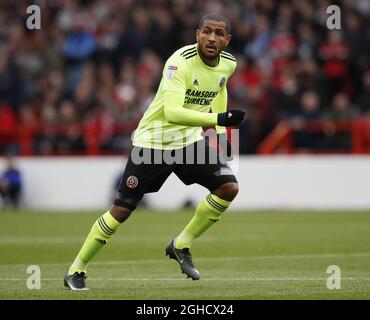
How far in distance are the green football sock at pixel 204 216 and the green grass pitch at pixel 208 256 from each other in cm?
40

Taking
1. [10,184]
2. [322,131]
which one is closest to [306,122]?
[322,131]

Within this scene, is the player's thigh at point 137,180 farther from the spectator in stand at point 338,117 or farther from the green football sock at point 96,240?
the spectator in stand at point 338,117

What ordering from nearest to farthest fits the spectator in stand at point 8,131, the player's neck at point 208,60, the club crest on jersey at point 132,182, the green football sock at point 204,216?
1. the club crest on jersey at point 132,182
2. the player's neck at point 208,60
3. the green football sock at point 204,216
4. the spectator in stand at point 8,131

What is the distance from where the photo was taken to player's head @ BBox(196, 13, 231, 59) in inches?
381

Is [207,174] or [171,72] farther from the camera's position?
[207,174]

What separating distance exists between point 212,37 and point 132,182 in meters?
1.52

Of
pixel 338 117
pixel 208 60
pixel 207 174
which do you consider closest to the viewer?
pixel 208 60

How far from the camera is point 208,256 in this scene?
42.7 ft

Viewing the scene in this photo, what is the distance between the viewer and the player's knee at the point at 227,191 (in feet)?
32.8

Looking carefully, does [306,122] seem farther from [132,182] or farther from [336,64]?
[132,182]

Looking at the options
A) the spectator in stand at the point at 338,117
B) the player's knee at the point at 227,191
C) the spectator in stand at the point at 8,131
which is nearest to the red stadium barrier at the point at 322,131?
the spectator in stand at the point at 338,117

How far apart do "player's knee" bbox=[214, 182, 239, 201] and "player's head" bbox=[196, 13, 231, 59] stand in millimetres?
1238

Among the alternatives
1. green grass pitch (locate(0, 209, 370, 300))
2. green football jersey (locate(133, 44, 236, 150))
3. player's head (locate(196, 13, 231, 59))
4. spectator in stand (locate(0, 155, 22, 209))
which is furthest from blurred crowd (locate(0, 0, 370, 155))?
player's head (locate(196, 13, 231, 59))
